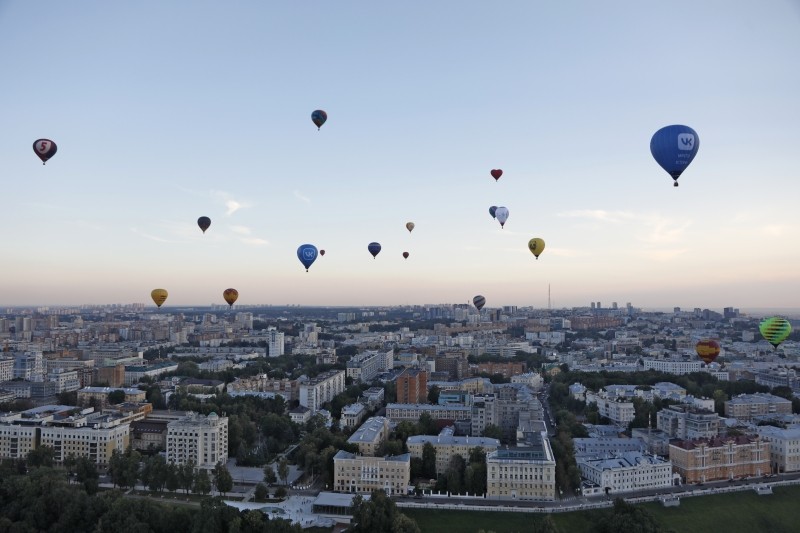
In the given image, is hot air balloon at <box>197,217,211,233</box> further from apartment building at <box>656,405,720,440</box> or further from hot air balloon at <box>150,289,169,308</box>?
apartment building at <box>656,405,720,440</box>

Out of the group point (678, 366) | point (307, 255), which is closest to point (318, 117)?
point (307, 255)

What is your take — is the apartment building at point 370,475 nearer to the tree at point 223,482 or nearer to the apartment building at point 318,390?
the tree at point 223,482

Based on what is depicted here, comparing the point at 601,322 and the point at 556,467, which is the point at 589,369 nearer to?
the point at 556,467

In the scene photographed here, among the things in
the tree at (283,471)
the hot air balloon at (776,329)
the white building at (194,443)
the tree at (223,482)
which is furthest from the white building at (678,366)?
the tree at (223,482)

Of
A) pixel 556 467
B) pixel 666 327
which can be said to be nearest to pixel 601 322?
pixel 666 327

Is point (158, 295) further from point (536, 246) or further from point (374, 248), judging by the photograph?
point (536, 246)

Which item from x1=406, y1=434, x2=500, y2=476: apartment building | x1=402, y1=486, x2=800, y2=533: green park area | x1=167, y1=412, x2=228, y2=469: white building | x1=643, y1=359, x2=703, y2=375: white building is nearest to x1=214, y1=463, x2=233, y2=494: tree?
x1=167, y1=412, x2=228, y2=469: white building
